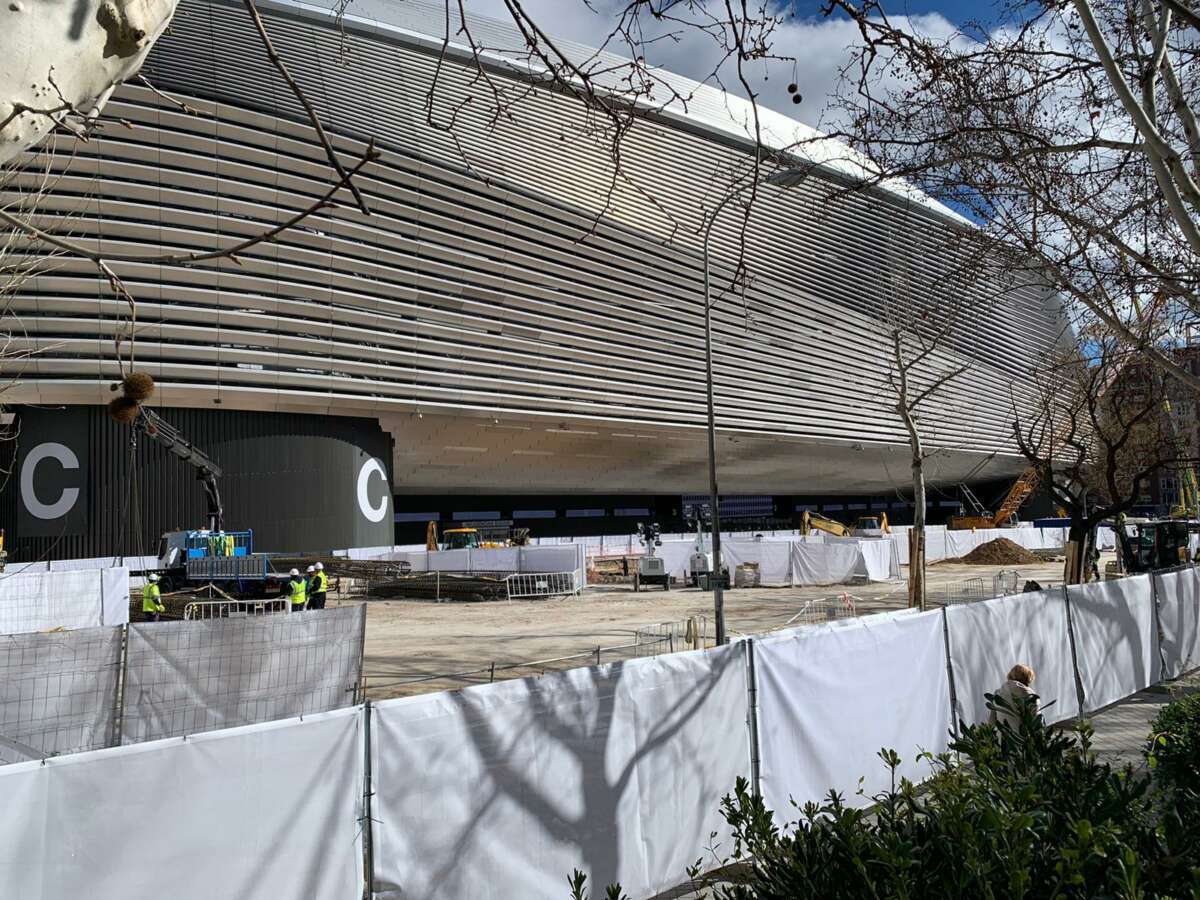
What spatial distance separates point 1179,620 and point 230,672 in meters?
14.0

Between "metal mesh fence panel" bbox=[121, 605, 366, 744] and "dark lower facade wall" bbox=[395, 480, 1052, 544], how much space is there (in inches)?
1507

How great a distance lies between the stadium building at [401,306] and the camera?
34750 mm

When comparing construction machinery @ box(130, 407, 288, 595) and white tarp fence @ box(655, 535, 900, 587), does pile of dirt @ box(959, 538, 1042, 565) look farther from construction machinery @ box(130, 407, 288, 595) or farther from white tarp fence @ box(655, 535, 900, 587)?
construction machinery @ box(130, 407, 288, 595)

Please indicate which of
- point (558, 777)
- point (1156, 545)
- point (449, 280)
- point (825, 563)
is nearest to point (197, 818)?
point (558, 777)

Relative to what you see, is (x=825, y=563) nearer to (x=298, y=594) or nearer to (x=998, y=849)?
(x=298, y=594)

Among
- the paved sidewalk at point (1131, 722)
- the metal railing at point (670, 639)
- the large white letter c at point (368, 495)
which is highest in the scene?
the large white letter c at point (368, 495)

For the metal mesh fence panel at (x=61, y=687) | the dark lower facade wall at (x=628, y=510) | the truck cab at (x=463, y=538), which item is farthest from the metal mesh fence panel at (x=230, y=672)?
the dark lower facade wall at (x=628, y=510)

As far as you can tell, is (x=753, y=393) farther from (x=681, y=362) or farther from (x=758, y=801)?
(x=758, y=801)

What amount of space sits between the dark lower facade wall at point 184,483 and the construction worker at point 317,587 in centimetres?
→ 1121

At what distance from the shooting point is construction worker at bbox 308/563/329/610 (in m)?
21.4

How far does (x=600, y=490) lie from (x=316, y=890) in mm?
60304

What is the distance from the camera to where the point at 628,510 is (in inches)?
2953

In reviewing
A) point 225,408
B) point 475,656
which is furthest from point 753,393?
point 475,656

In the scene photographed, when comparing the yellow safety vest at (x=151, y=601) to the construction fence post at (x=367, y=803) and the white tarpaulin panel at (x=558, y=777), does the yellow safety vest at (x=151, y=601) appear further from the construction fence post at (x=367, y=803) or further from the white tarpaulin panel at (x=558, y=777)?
the construction fence post at (x=367, y=803)
